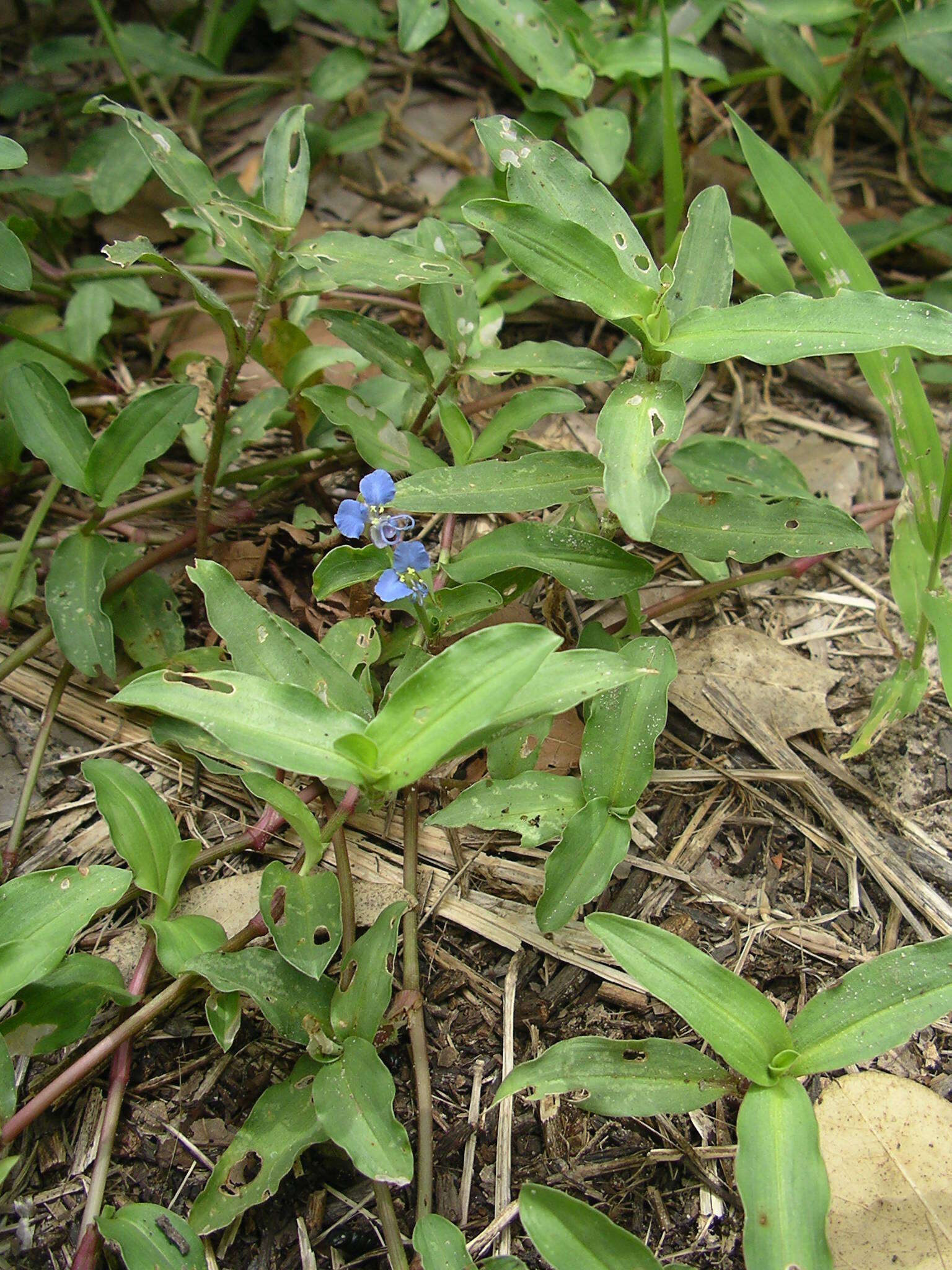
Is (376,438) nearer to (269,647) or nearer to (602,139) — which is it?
(269,647)

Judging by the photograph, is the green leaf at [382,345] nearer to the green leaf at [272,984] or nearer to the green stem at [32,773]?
the green stem at [32,773]

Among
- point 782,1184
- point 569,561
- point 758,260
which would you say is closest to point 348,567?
point 569,561

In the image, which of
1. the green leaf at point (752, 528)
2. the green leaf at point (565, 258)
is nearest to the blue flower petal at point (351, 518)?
the green leaf at point (565, 258)

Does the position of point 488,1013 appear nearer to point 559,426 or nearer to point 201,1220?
point 201,1220

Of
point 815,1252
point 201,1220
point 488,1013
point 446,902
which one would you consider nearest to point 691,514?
point 446,902

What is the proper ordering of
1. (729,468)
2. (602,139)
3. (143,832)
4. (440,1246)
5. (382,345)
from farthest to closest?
(602,139) < (729,468) < (382,345) < (143,832) < (440,1246)

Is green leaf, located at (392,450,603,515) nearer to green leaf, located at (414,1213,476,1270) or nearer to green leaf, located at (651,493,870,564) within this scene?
green leaf, located at (651,493,870,564)
